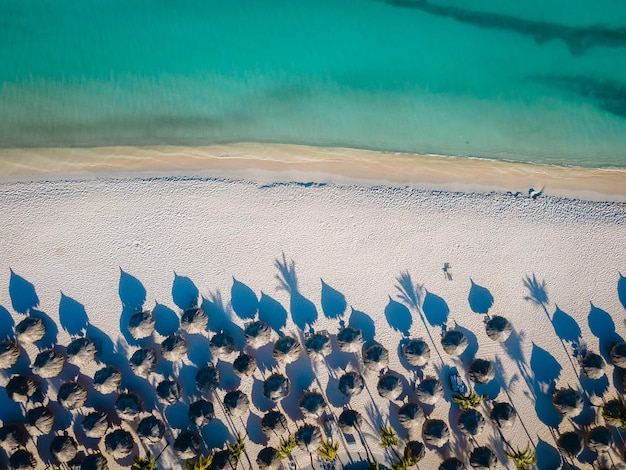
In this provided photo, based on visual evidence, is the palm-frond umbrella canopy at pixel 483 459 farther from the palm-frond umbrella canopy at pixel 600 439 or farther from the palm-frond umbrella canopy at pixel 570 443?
the palm-frond umbrella canopy at pixel 600 439

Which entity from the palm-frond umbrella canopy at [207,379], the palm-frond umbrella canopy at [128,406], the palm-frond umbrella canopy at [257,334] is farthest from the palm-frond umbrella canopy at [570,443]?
the palm-frond umbrella canopy at [128,406]

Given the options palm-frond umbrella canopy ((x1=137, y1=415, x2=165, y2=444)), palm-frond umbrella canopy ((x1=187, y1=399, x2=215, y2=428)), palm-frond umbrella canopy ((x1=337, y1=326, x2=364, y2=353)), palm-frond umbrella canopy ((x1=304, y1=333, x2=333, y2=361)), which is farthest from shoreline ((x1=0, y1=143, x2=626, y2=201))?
palm-frond umbrella canopy ((x1=137, y1=415, x2=165, y2=444))

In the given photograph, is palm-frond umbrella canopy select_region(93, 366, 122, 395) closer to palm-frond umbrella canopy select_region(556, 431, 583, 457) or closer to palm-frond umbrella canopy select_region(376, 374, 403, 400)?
palm-frond umbrella canopy select_region(376, 374, 403, 400)

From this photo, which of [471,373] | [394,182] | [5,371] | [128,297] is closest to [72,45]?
[128,297]

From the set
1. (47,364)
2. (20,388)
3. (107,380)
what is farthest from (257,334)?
(20,388)

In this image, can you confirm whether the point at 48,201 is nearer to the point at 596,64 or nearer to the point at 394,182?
the point at 394,182

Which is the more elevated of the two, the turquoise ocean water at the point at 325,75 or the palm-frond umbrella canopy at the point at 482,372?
the turquoise ocean water at the point at 325,75
